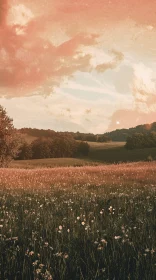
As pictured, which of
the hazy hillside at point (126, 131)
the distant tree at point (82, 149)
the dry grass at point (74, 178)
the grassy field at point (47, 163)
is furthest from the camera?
the hazy hillside at point (126, 131)

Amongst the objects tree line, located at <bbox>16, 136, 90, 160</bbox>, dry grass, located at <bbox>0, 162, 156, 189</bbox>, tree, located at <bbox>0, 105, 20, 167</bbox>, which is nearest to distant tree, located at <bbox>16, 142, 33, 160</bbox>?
tree line, located at <bbox>16, 136, 90, 160</bbox>

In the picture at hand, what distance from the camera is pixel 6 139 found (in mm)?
55281

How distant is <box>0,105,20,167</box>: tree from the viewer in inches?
2178

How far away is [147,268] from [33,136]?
139 metres

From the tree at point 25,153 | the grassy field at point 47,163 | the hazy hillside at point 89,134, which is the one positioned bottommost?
the grassy field at point 47,163

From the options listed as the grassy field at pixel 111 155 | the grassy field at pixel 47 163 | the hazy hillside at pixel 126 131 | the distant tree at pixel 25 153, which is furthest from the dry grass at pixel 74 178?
the hazy hillside at pixel 126 131

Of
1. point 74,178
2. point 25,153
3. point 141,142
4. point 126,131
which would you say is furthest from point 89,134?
point 74,178

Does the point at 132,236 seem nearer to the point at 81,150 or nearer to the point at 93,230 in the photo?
the point at 93,230

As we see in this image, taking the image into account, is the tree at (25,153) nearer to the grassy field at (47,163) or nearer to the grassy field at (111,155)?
the grassy field at (111,155)

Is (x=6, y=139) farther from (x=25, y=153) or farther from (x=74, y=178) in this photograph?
(x=25, y=153)

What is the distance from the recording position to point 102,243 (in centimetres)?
500

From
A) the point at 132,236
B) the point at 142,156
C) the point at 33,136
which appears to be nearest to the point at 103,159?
the point at 142,156

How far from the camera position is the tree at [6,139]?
5531 cm

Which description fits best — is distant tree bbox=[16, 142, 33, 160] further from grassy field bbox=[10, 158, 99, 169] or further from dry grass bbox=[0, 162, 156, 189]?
dry grass bbox=[0, 162, 156, 189]
